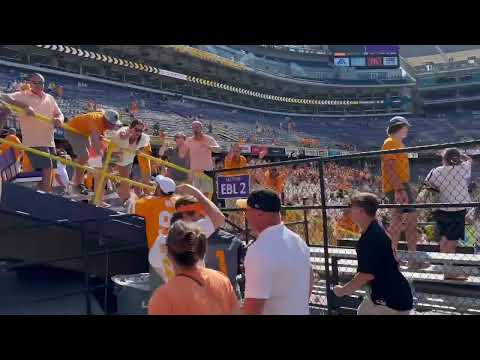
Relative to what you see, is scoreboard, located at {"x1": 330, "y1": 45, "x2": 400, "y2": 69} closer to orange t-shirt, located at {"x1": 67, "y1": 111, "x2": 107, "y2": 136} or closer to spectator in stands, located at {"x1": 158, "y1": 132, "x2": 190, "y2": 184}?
spectator in stands, located at {"x1": 158, "y1": 132, "x2": 190, "y2": 184}

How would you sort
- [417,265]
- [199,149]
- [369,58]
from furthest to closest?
[369,58] < [199,149] < [417,265]

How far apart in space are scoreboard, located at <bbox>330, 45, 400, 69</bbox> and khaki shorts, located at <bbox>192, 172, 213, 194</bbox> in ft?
183

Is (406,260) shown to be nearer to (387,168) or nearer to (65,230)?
(387,168)

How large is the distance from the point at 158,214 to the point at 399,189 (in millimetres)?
2645

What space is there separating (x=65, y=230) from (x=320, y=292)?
303cm

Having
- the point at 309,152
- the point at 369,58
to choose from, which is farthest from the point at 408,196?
the point at 369,58

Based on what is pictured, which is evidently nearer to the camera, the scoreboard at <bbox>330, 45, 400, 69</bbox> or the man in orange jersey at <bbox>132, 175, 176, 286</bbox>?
the man in orange jersey at <bbox>132, 175, 176, 286</bbox>

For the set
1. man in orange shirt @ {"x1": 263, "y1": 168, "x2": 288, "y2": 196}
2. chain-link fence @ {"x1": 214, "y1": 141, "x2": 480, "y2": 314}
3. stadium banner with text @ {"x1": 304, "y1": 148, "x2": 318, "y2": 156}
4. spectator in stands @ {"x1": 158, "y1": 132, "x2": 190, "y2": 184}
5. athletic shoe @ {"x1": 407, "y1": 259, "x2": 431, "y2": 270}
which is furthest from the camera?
stadium banner with text @ {"x1": 304, "y1": 148, "x2": 318, "y2": 156}

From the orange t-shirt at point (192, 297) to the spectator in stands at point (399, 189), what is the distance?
3.15 meters

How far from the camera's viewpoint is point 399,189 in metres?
5.40

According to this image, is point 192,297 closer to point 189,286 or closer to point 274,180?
point 189,286

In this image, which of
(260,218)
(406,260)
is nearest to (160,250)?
(260,218)

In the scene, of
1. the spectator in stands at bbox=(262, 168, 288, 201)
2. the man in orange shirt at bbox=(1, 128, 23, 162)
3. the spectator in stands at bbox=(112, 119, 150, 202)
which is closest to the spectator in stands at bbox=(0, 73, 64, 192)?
the man in orange shirt at bbox=(1, 128, 23, 162)

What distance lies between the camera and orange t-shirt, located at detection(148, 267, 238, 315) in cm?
230
